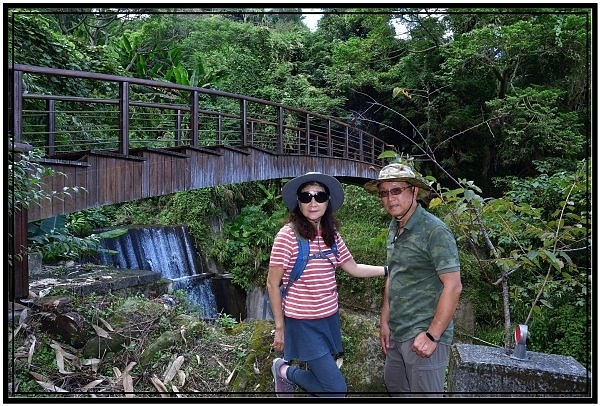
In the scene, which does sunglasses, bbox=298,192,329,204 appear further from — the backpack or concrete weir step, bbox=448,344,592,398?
concrete weir step, bbox=448,344,592,398

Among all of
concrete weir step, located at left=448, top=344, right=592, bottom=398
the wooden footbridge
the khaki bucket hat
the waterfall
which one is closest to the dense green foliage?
the waterfall

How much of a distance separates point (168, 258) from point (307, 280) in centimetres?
619

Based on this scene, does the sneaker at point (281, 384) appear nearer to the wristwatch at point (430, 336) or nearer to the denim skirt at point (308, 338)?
the denim skirt at point (308, 338)

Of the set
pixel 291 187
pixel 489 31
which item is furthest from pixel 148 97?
pixel 291 187

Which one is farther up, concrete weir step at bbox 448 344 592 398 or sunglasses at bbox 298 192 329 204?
sunglasses at bbox 298 192 329 204

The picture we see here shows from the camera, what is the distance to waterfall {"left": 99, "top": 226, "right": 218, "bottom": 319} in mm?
7027

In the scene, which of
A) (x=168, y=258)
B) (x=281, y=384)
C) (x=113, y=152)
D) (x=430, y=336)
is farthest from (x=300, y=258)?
(x=168, y=258)

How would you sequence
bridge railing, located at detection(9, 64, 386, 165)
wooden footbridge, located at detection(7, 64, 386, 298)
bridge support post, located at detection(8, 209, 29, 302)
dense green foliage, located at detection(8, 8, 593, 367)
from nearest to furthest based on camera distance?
bridge support post, located at detection(8, 209, 29, 302)
wooden footbridge, located at detection(7, 64, 386, 298)
bridge railing, located at detection(9, 64, 386, 165)
dense green foliage, located at detection(8, 8, 593, 367)

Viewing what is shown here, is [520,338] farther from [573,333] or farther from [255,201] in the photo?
[255,201]

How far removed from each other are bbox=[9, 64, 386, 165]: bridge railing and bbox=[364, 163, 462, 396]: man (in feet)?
8.12

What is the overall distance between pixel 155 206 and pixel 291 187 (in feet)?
27.9

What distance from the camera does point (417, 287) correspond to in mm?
1892

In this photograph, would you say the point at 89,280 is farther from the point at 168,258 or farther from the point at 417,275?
the point at 417,275

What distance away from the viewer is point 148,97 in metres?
8.38
